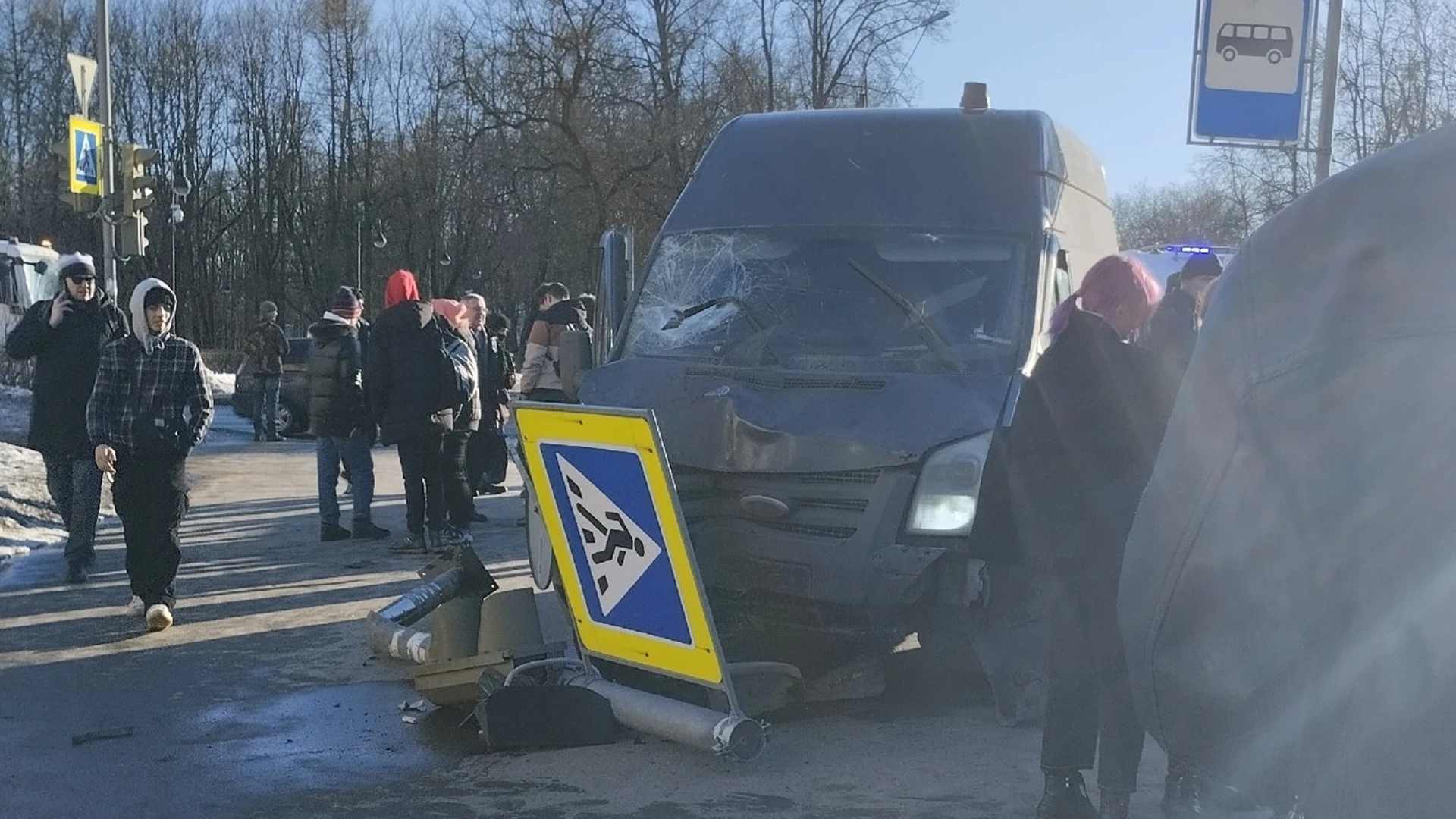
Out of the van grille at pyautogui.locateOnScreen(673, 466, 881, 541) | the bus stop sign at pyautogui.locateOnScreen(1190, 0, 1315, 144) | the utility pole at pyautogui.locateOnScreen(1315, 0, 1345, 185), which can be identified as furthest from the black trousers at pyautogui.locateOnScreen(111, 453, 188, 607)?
the utility pole at pyautogui.locateOnScreen(1315, 0, 1345, 185)

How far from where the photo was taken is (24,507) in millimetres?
12148

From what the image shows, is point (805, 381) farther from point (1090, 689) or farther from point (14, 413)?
point (14, 413)

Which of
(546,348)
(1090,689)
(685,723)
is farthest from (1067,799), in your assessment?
(546,348)

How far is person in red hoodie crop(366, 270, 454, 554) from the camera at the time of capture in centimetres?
1042

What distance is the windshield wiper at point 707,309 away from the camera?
281 inches

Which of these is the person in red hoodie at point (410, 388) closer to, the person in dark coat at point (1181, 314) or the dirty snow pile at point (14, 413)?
the person in dark coat at point (1181, 314)

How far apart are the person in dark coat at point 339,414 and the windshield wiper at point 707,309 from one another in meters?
4.31

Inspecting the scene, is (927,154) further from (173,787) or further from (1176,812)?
(173,787)

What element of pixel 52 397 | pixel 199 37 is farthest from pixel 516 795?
pixel 199 37

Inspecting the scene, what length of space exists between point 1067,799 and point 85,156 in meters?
14.3

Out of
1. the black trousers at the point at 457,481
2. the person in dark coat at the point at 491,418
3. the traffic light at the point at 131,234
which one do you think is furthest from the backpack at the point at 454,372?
the traffic light at the point at 131,234

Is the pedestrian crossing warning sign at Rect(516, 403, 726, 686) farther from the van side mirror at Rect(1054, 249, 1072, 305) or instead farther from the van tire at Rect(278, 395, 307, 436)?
the van tire at Rect(278, 395, 307, 436)

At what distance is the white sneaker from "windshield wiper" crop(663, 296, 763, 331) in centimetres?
303

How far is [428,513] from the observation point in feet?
35.4
